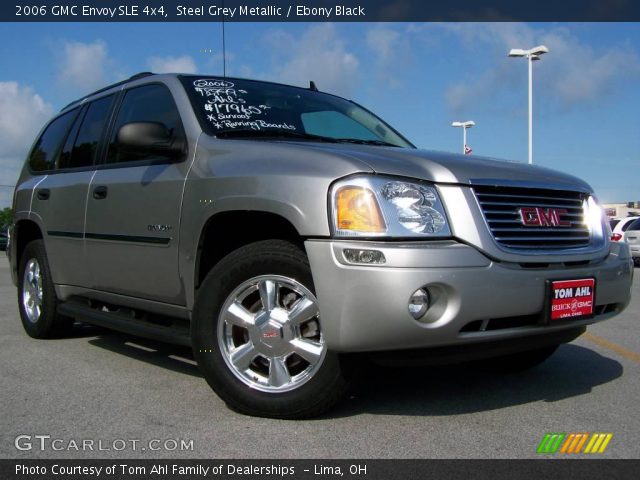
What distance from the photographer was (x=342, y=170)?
3.02 metres

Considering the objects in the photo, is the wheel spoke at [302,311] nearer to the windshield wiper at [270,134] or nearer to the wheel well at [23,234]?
the windshield wiper at [270,134]

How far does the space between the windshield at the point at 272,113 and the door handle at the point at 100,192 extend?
86cm

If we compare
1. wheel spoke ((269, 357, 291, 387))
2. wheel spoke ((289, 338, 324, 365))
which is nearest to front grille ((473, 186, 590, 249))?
wheel spoke ((289, 338, 324, 365))

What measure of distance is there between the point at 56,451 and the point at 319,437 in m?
1.11

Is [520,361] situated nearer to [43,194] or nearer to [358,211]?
[358,211]

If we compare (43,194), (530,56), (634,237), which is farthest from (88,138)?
(530,56)

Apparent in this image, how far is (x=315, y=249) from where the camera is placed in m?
2.98

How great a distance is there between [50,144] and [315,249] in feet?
11.8

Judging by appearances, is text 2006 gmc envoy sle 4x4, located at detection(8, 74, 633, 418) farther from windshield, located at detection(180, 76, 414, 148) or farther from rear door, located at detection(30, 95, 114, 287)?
rear door, located at detection(30, 95, 114, 287)

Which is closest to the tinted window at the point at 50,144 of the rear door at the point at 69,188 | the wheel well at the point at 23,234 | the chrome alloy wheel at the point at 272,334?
the rear door at the point at 69,188

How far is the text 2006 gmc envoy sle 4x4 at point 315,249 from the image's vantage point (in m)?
2.92
